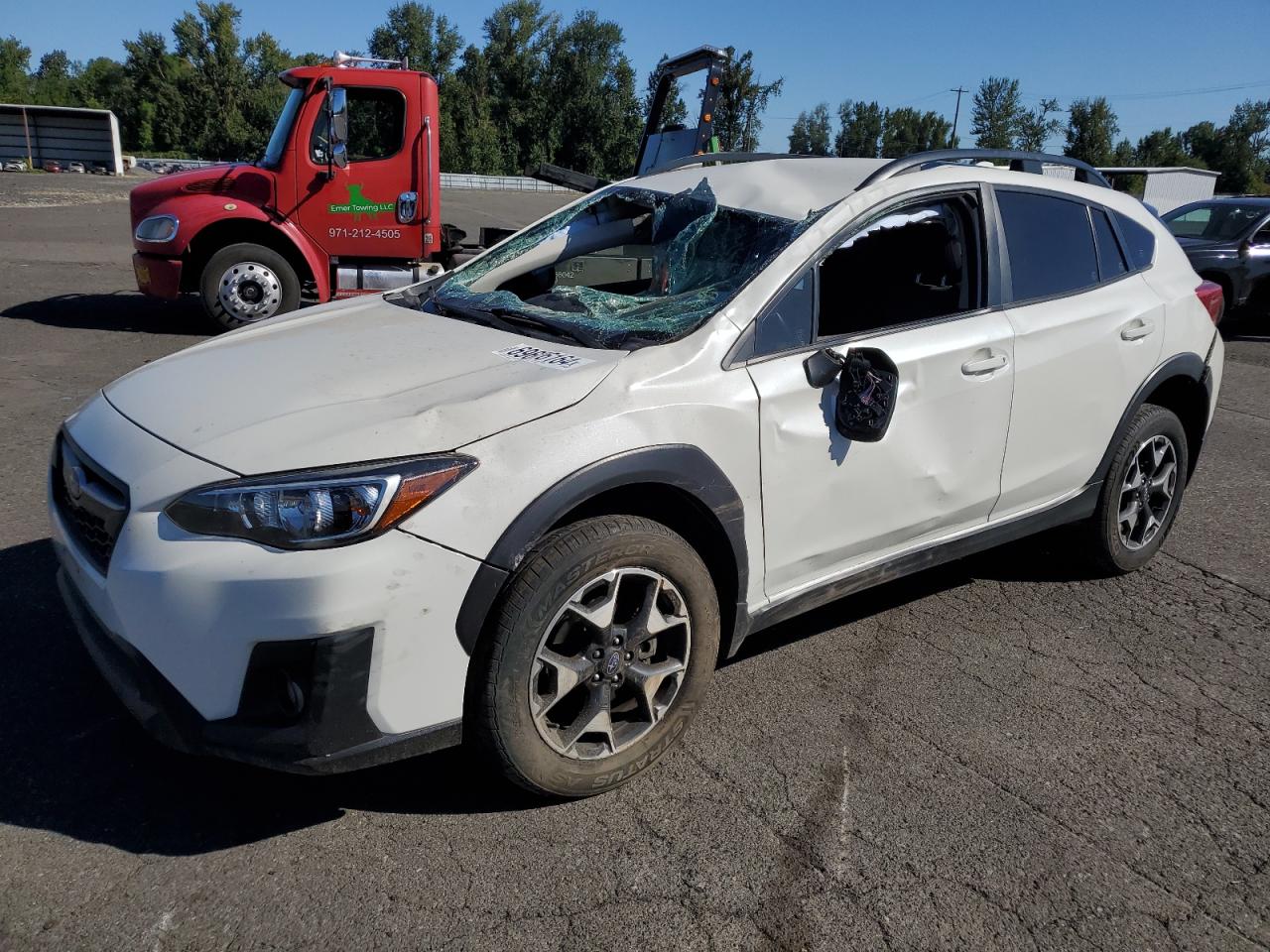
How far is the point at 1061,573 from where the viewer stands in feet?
15.0

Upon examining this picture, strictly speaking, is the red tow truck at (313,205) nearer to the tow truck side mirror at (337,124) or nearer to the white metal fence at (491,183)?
the tow truck side mirror at (337,124)

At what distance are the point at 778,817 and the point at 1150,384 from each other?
2590 mm

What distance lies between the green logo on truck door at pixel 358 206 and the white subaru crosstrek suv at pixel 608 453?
6.24 m

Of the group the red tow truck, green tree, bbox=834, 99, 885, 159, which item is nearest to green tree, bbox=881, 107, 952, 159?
green tree, bbox=834, 99, 885, 159

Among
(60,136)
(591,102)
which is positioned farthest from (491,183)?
(591,102)

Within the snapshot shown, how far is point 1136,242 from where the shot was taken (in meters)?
4.28

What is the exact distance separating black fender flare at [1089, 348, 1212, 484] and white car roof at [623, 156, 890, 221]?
1.51 metres

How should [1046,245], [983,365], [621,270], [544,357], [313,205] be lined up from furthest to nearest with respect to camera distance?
1. [313,205]
2. [621,270]
3. [1046,245]
4. [983,365]
5. [544,357]

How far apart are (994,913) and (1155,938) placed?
36 centimetres

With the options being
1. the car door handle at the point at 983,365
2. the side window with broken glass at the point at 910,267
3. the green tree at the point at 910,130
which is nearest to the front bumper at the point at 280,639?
the side window with broken glass at the point at 910,267

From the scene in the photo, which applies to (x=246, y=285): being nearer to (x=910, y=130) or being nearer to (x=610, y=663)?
(x=610, y=663)

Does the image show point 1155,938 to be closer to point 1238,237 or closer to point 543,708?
point 543,708

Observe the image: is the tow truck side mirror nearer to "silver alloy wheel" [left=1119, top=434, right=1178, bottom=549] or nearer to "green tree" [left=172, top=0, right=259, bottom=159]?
"silver alloy wheel" [left=1119, top=434, right=1178, bottom=549]

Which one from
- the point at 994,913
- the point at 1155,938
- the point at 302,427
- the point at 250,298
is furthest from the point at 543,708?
the point at 250,298
